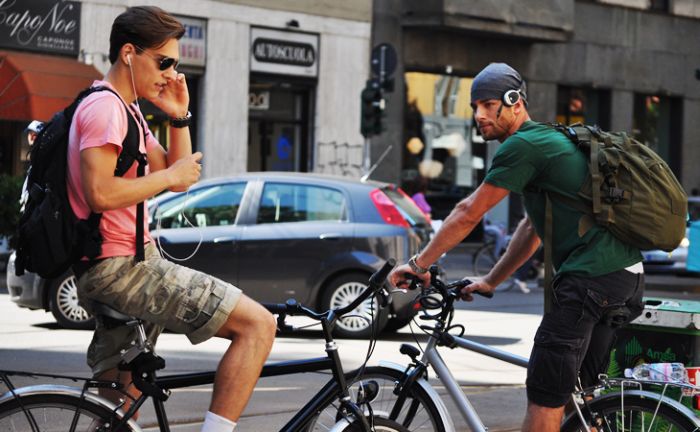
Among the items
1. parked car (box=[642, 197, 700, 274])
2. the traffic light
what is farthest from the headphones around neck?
parked car (box=[642, 197, 700, 274])

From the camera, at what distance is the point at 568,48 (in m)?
31.1

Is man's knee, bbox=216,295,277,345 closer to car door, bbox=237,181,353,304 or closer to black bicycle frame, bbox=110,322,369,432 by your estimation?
black bicycle frame, bbox=110,322,369,432

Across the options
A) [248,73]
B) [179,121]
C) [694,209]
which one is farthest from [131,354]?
[694,209]

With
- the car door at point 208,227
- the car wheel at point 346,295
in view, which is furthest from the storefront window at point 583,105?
the car door at point 208,227

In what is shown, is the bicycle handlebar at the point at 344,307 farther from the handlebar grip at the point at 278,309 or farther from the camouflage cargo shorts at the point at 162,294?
the camouflage cargo shorts at the point at 162,294

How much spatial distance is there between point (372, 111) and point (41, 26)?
5807mm

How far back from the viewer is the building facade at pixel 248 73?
22.1 m

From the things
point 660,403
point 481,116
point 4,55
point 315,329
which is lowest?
point 315,329

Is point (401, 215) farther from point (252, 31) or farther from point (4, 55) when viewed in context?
point (252, 31)

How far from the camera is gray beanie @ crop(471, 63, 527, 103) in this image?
478 cm

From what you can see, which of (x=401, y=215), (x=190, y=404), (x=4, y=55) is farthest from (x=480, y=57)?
(x=190, y=404)

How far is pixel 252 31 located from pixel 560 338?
21.2 metres

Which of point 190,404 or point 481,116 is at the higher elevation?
point 481,116

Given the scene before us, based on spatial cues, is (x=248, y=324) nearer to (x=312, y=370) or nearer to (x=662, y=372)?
(x=312, y=370)
